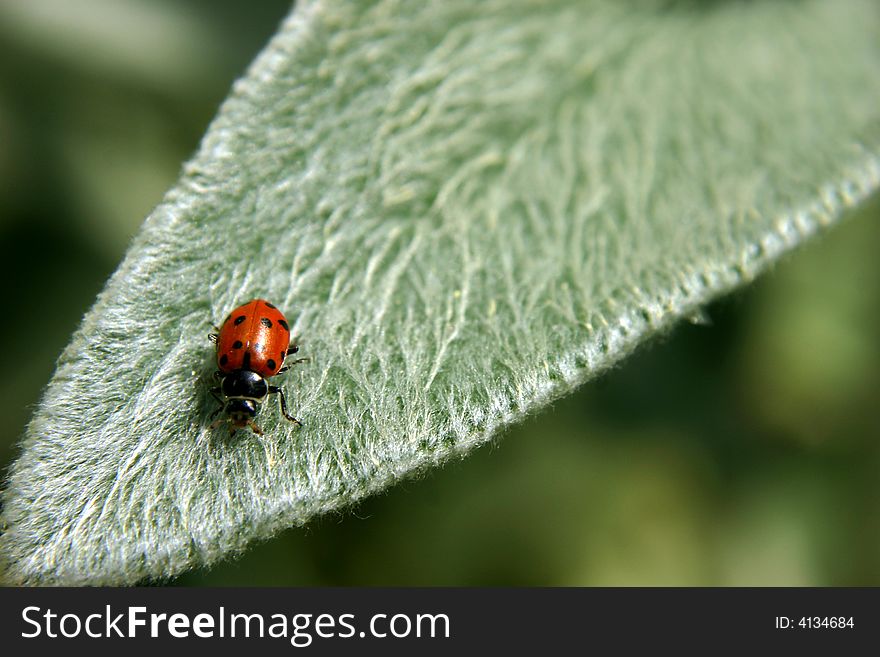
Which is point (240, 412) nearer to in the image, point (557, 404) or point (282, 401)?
point (282, 401)

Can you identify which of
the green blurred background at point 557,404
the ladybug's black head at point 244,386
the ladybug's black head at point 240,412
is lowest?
the ladybug's black head at point 240,412

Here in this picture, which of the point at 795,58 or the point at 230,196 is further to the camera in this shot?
the point at 795,58

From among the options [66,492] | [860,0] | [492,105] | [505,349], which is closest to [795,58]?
[860,0]

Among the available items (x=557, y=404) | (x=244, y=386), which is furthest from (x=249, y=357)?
(x=557, y=404)

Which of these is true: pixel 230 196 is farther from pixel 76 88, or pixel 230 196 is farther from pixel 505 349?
pixel 76 88

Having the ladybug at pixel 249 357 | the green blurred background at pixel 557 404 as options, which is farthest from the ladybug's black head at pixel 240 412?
the green blurred background at pixel 557 404

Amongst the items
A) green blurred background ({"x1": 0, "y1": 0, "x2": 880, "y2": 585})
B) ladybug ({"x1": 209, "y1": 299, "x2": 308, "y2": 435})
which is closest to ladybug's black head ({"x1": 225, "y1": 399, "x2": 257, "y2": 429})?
ladybug ({"x1": 209, "y1": 299, "x2": 308, "y2": 435})

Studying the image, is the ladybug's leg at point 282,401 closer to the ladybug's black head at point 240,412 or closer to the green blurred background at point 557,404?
the ladybug's black head at point 240,412
